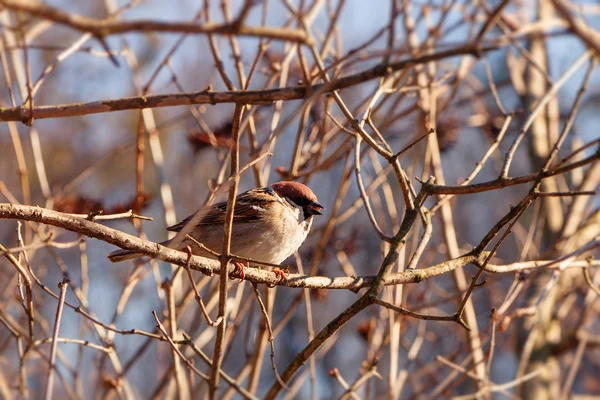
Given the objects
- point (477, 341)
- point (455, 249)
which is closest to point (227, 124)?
point (455, 249)

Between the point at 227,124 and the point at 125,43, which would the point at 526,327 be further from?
the point at 125,43

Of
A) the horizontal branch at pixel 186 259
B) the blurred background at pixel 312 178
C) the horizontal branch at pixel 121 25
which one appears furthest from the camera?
the blurred background at pixel 312 178

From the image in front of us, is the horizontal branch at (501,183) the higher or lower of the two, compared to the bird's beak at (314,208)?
lower

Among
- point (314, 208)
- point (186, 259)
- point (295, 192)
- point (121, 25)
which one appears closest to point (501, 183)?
point (186, 259)

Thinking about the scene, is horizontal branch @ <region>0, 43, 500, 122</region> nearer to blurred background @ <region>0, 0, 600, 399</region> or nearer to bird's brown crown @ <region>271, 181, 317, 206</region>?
blurred background @ <region>0, 0, 600, 399</region>

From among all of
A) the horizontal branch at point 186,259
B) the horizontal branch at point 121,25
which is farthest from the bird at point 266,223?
the horizontal branch at point 121,25

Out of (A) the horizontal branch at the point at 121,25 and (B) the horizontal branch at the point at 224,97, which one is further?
(B) the horizontal branch at the point at 224,97

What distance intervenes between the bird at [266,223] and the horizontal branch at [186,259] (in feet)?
3.32

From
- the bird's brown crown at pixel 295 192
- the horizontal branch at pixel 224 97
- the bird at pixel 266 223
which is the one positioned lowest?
the horizontal branch at pixel 224 97

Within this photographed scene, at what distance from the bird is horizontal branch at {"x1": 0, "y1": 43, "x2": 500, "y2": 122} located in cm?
204

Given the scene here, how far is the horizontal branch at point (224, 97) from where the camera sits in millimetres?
1771

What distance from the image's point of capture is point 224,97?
2.01 meters

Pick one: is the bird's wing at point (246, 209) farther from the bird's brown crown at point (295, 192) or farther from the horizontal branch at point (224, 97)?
the horizontal branch at point (224, 97)

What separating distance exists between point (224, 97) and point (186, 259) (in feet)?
2.46
